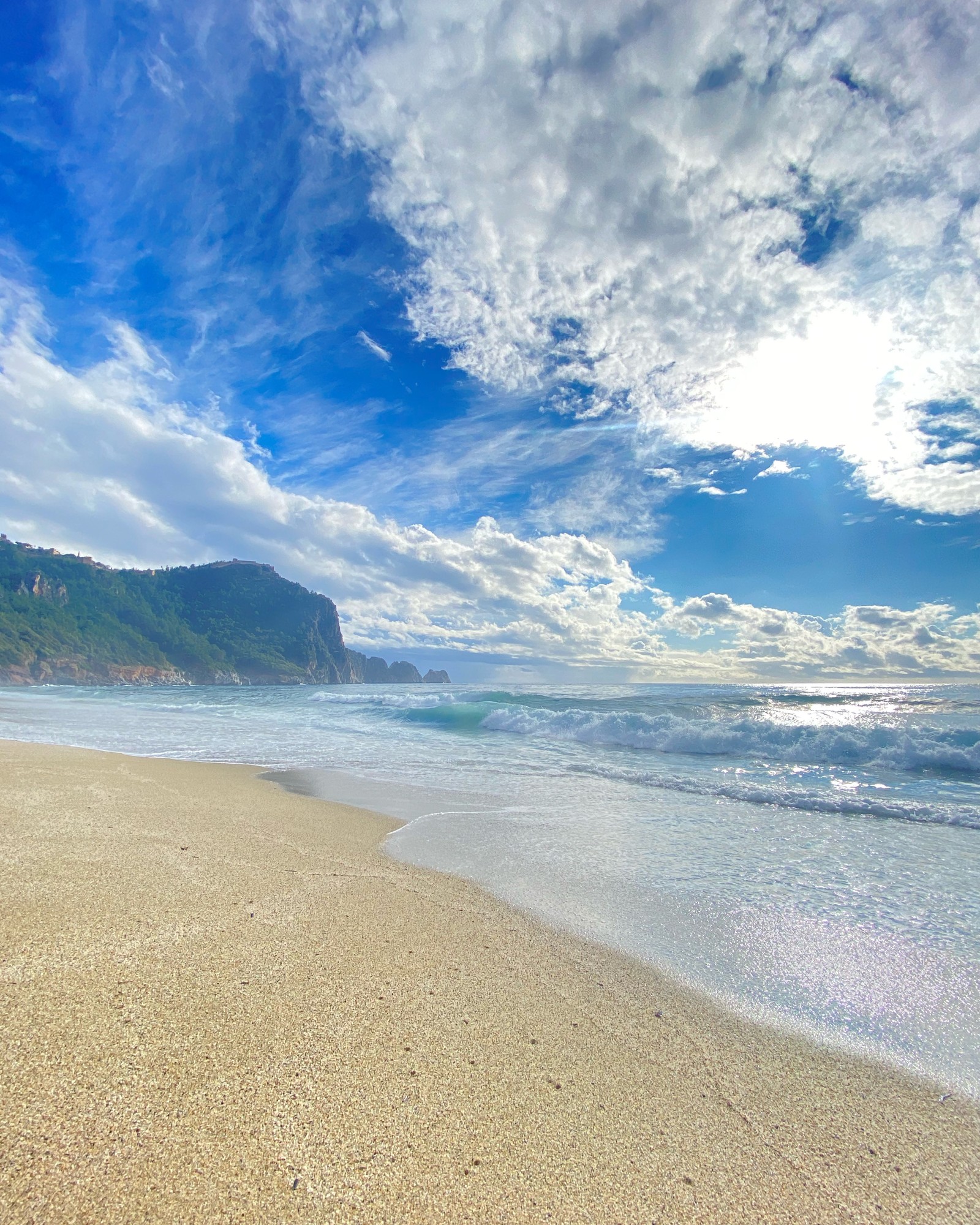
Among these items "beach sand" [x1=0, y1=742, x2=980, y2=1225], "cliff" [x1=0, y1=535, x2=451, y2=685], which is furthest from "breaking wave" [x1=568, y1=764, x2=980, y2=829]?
"cliff" [x1=0, y1=535, x2=451, y2=685]

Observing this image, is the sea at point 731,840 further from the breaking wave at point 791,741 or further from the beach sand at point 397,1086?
the beach sand at point 397,1086

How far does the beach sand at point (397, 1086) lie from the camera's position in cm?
150

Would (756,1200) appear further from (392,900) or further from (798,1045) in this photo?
(392,900)

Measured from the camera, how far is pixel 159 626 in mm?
110125

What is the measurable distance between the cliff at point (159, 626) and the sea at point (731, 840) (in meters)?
95.5

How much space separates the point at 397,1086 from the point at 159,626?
128247 millimetres

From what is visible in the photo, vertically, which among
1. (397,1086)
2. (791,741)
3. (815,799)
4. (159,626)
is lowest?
(397,1086)

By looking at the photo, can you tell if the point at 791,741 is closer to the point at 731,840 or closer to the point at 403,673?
the point at 731,840

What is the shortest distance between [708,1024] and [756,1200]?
1.01 m

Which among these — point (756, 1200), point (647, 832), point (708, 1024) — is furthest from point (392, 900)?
point (647, 832)

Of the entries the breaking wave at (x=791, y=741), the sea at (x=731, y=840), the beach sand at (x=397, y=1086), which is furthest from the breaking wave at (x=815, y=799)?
the beach sand at (x=397, y=1086)

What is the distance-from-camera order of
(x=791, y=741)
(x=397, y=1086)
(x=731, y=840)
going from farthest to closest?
(x=791, y=741)
(x=731, y=840)
(x=397, y=1086)

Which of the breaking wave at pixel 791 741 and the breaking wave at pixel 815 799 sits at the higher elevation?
the breaking wave at pixel 791 741

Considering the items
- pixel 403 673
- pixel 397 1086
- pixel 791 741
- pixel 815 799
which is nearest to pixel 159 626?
pixel 403 673
